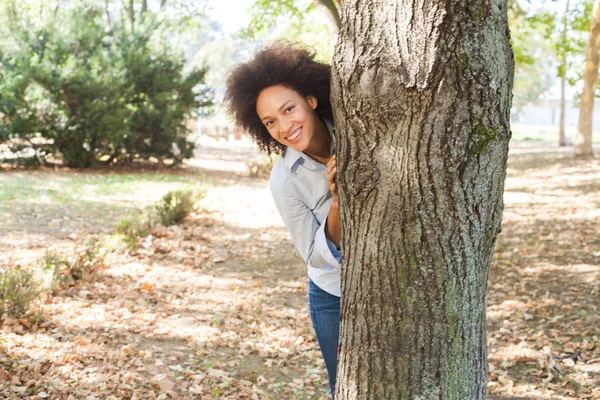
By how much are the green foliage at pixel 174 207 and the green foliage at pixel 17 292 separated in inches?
150

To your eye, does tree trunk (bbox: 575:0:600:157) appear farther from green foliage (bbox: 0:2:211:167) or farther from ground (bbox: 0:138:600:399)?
green foliage (bbox: 0:2:211:167)

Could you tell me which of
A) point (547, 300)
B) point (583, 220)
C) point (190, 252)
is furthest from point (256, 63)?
point (583, 220)

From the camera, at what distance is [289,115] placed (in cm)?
252

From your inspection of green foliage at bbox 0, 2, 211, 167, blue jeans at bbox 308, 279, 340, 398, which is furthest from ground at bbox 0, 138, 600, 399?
green foliage at bbox 0, 2, 211, 167

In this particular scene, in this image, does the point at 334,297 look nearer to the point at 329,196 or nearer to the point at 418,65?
the point at 329,196

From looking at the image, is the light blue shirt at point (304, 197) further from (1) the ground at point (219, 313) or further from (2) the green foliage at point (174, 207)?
(2) the green foliage at point (174, 207)

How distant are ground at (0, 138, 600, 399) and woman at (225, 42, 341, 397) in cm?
180

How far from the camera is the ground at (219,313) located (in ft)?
12.9

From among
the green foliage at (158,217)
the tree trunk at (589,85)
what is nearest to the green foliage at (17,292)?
the green foliage at (158,217)

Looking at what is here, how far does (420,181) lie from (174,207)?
726 centimetres

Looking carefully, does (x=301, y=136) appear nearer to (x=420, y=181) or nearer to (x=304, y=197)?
(x=304, y=197)

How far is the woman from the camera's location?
251 cm

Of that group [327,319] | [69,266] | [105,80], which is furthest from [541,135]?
[327,319]

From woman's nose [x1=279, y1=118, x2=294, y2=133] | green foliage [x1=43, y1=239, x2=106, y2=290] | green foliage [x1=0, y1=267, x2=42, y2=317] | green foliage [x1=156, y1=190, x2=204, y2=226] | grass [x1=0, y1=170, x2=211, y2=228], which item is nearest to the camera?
woman's nose [x1=279, y1=118, x2=294, y2=133]
